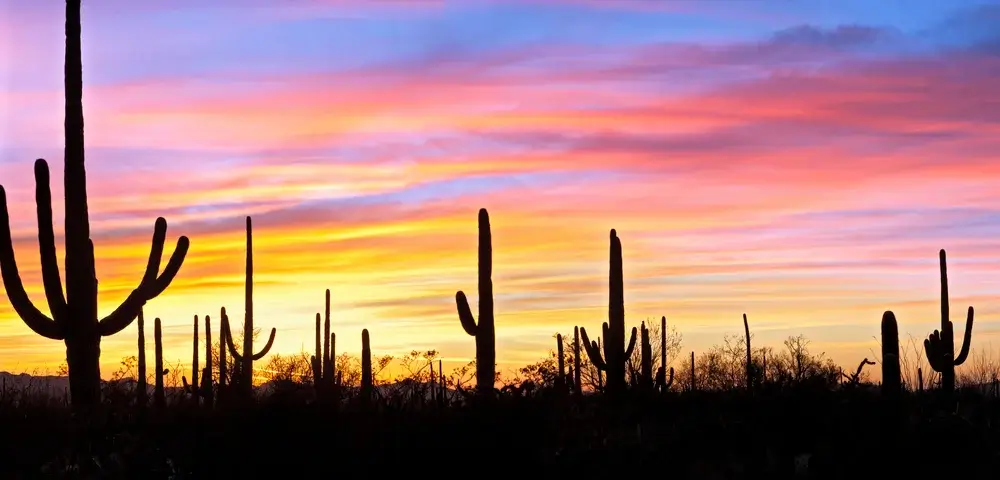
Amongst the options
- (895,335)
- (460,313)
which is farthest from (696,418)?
(460,313)

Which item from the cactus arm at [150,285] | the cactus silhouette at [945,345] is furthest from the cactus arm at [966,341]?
the cactus arm at [150,285]

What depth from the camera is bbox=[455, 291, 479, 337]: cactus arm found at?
76.0 feet

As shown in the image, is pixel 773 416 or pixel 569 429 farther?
pixel 773 416

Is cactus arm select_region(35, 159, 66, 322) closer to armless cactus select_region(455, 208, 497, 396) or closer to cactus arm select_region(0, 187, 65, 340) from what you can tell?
cactus arm select_region(0, 187, 65, 340)

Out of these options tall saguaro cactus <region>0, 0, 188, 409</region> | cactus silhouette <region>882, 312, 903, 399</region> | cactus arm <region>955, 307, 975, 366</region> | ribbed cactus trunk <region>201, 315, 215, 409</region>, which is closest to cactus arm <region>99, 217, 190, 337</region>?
tall saguaro cactus <region>0, 0, 188, 409</region>

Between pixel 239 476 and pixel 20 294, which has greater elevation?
pixel 20 294

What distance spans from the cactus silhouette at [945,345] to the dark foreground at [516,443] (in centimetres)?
441

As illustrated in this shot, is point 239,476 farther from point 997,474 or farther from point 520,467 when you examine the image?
point 997,474

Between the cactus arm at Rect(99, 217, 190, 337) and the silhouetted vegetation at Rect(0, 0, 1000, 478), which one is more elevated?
the cactus arm at Rect(99, 217, 190, 337)

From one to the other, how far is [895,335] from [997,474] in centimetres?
251

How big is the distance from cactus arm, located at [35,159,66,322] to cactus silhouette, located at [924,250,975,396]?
38.8 ft

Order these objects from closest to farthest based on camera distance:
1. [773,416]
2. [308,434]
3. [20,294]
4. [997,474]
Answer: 1. [997,474]
2. [308,434]
3. [773,416]
4. [20,294]

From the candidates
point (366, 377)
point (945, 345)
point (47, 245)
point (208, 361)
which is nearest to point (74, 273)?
point (47, 245)

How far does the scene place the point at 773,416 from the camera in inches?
433
